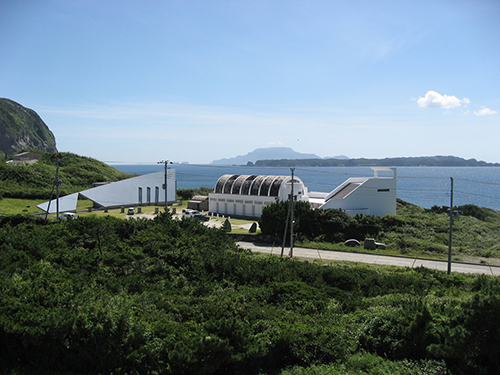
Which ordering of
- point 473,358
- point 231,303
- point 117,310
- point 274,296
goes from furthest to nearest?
point 274,296 < point 231,303 < point 117,310 < point 473,358

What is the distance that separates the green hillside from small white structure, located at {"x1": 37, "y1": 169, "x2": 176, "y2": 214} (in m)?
8.04

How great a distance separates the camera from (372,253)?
1085 inches

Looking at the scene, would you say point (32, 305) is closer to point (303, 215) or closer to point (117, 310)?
point (117, 310)

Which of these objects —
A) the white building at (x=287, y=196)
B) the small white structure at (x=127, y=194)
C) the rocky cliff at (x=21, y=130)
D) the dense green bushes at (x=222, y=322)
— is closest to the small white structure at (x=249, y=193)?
the white building at (x=287, y=196)

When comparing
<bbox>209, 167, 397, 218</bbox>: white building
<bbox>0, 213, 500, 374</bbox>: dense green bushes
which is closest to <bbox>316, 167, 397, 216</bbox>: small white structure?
<bbox>209, 167, 397, 218</bbox>: white building

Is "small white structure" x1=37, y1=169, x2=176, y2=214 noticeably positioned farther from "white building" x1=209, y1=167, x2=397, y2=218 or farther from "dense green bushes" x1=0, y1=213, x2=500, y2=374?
"dense green bushes" x1=0, y1=213, x2=500, y2=374

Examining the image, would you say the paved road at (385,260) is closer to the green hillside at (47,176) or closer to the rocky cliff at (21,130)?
the green hillside at (47,176)

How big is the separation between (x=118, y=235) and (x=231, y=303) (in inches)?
370

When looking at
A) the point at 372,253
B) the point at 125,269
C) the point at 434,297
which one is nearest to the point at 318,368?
the point at 434,297

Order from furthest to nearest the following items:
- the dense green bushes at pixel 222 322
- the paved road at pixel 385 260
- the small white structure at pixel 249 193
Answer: the small white structure at pixel 249 193 → the paved road at pixel 385 260 → the dense green bushes at pixel 222 322

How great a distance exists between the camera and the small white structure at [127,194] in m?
40.9

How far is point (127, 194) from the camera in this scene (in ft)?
152

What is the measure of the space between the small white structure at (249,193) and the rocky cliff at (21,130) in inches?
3735

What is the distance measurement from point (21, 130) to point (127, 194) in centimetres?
10663
